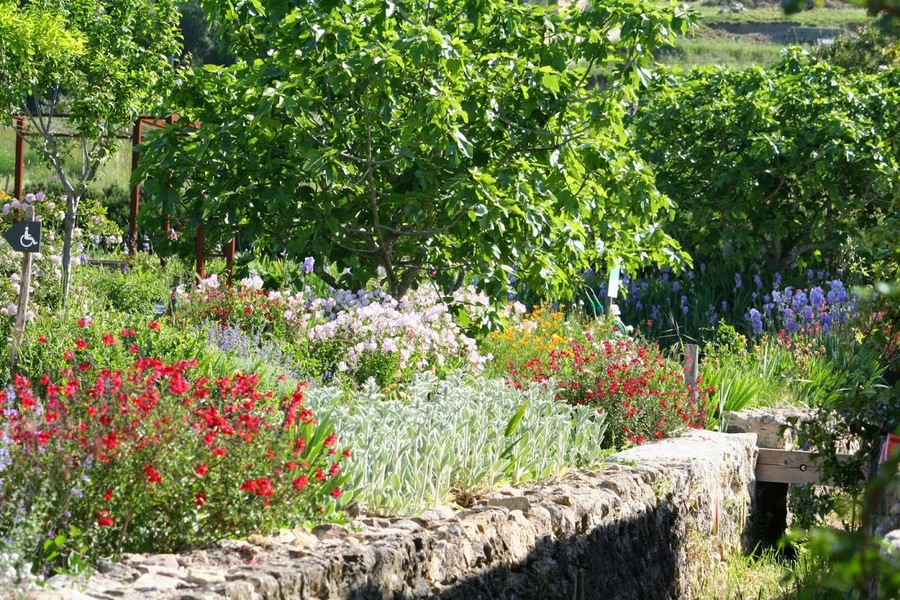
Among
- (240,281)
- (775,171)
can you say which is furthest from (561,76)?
(775,171)

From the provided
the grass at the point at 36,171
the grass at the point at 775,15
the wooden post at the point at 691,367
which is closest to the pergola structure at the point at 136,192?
the wooden post at the point at 691,367

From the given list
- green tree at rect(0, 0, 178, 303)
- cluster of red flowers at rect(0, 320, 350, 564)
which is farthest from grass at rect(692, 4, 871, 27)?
cluster of red flowers at rect(0, 320, 350, 564)

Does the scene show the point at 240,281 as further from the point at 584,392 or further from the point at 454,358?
the point at 584,392

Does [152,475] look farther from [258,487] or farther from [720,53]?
[720,53]

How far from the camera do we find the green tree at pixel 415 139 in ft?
23.5

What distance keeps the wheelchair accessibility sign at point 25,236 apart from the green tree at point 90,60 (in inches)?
168

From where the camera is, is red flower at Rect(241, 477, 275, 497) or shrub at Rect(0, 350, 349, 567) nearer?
shrub at Rect(0, 350, 349, 567)

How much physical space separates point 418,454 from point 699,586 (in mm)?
2808

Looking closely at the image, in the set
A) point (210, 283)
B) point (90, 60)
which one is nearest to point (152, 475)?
point (210, 283)

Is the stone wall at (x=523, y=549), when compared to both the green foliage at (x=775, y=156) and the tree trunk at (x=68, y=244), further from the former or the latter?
the green foliage at (x=775, y=156)

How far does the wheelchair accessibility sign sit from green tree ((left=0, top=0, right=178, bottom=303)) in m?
4.27

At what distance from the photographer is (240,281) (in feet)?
26.8

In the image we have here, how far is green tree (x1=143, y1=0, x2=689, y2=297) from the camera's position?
23.5 feet

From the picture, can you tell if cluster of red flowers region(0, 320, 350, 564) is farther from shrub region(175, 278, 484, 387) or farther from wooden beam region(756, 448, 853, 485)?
wooden beam region(756, 448, 853, 485)
